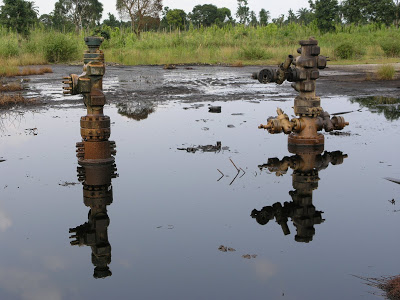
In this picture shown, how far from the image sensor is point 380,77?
14141 mm

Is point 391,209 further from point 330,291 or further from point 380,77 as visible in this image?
point 380,77

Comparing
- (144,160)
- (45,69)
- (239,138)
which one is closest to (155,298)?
(144,160)

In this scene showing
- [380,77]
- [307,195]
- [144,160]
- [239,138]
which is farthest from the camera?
[380,77]

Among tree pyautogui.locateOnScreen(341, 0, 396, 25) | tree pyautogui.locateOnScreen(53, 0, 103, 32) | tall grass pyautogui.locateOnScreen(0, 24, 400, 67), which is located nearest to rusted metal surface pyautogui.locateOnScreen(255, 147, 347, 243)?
tall grass pyautogui.locateOnScreen(0, 24, 400, 67)

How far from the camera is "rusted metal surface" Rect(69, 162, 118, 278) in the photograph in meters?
2.94

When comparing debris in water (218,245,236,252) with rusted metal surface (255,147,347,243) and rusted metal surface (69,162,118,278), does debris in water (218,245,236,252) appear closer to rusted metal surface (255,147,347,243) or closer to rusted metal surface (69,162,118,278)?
rusted metal surface (255,147,347,243)

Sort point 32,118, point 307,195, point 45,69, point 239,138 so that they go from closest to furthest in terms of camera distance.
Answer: point 307,195
point 239,138
point 32,118
point 45,69

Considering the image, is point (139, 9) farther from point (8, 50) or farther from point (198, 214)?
point (198, 214)

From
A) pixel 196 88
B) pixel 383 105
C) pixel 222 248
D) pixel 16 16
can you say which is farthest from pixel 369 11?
pixel 222 248

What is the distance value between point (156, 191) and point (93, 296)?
1.71 metres

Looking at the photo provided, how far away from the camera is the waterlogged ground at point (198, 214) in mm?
2648

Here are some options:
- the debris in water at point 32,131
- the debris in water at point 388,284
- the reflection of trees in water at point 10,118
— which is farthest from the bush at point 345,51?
the debris in water at point 388,284

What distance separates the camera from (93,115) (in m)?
4.80

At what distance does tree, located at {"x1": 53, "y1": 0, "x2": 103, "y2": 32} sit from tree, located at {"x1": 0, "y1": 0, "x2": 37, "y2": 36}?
4579 centimetres
